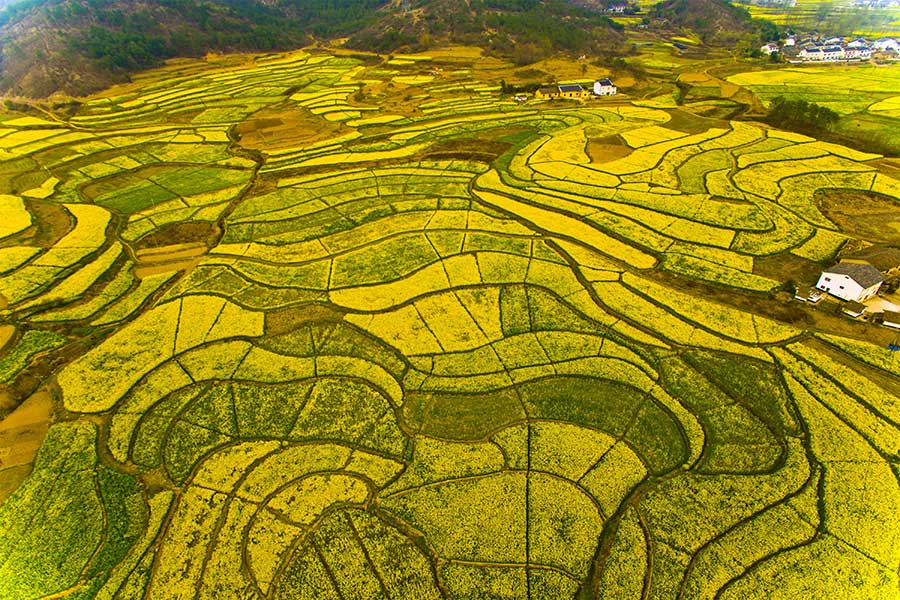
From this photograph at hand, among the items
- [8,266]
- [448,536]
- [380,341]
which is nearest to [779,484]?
[448,536]

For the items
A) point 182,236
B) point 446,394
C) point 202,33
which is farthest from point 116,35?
point 446,394

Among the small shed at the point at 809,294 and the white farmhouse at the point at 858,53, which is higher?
the white farmhouse at the point at 858,53

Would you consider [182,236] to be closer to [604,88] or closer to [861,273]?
[861,273]

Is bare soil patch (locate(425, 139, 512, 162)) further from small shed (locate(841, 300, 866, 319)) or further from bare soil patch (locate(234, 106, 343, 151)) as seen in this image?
small shed (locate(841, 300, 866, 319))

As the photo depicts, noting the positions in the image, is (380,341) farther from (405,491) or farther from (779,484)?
(779,484)

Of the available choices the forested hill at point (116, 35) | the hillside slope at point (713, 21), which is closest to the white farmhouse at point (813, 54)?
the hillside slope at point (713, 21)

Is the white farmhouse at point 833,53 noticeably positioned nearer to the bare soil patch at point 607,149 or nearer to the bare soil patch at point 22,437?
the bare soil patch at point 607,149
